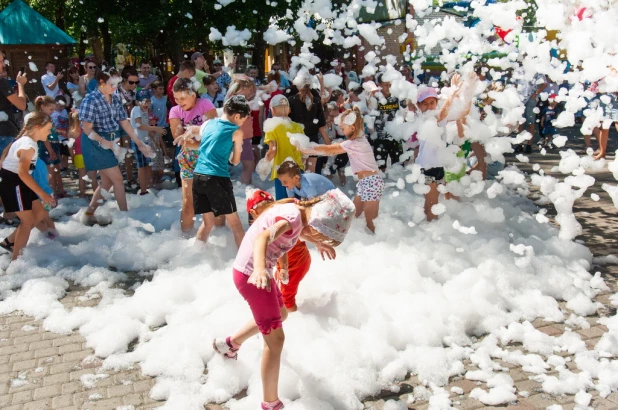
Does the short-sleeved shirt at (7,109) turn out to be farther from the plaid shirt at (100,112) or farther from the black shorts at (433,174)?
the black shorts at (433,174)

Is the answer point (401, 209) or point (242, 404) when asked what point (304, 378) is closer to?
point (242, 404)

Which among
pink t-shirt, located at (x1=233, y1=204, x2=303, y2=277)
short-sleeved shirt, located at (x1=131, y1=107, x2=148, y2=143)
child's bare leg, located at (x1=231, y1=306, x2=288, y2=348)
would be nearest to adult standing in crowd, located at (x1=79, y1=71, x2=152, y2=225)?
short-sleeved shirt, located at (x1=131, y1=107, x2=148, y2=143)

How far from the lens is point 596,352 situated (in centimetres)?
407

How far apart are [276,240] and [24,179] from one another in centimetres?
333

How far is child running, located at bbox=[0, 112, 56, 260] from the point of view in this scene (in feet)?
18.3

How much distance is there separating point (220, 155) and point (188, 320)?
5.28 ft

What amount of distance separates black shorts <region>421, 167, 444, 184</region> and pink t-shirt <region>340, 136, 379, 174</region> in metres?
0.68

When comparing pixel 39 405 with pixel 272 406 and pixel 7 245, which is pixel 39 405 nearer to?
pixel 272 406

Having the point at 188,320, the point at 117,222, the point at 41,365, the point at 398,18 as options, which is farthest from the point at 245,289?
the point at 398,18

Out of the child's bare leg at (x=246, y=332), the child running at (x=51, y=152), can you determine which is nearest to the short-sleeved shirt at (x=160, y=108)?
the child running at (x=51, y=152)

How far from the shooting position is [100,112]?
7039 mm

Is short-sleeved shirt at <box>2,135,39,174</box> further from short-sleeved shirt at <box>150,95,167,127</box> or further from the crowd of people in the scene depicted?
short-sleeved shirt at <box>150,95,167,127</box>

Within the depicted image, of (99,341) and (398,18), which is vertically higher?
(398,18)

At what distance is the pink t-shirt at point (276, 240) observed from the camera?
3.22 meters
